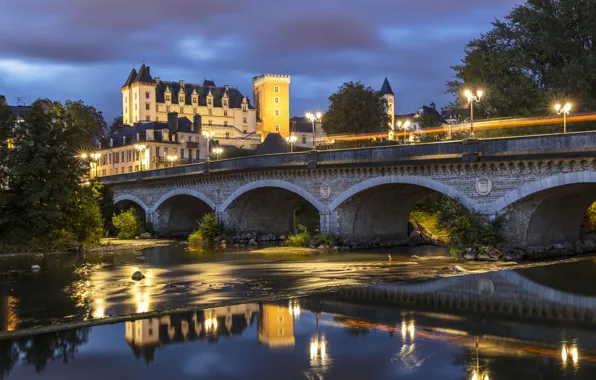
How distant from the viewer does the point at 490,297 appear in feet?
66.0

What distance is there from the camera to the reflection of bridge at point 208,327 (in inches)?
578

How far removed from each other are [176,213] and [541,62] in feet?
105

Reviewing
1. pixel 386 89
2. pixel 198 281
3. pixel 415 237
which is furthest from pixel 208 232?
pixel 386 89

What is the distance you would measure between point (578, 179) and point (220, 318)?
16633 mm

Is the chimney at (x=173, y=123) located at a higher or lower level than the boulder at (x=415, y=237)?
higher

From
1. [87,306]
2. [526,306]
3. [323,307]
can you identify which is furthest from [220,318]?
[526,306]

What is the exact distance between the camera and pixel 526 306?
1880 cm

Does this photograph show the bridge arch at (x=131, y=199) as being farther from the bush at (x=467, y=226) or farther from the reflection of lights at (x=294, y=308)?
the reflection of lights at (x=294, y=308)

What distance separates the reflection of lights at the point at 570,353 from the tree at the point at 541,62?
107 feet

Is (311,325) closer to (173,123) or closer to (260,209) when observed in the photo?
(260,209)

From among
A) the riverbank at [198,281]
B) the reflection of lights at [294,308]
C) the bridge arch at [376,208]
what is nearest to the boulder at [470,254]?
the riverbank at [198,281]

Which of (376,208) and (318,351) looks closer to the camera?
(318,351)

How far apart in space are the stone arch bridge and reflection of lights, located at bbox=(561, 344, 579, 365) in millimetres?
14136

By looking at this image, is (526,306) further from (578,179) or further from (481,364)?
(578,179)
